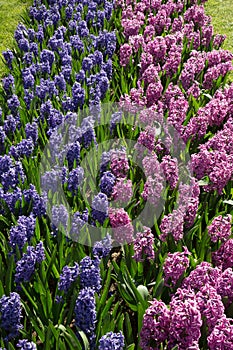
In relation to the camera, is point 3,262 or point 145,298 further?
point 3,262

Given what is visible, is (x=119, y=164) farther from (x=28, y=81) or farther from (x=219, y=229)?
(x=28, y=81)

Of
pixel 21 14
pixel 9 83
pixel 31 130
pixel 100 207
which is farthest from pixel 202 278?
pixel 21 14

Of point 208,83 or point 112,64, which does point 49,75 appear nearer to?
point 112,64

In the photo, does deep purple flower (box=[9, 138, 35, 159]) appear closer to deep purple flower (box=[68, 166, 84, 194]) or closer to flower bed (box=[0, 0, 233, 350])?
flower bed (box=[0, 0, 233, 350])

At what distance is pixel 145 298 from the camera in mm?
3232

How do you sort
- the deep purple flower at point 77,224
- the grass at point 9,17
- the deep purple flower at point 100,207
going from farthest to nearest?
the grass at point 9,17, the deep purple flower at point 100,207, the deep purple flower at point 77,224

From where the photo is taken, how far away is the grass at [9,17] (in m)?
7.87

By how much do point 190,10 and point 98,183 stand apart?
3.89 meters

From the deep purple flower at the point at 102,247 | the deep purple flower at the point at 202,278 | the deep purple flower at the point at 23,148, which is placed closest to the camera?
the deep purple flower at the point at 202,278

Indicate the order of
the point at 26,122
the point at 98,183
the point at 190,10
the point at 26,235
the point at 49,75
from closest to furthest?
the point at 26,235
the point at 98,183
the point at 26,122
the point at 49,75
the point at 190,10

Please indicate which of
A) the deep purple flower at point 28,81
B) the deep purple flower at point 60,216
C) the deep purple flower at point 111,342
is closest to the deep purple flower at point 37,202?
the deep purple flower at point 60,216

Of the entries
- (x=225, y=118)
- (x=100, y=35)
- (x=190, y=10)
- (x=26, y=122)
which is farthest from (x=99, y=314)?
(x=190, y=10)

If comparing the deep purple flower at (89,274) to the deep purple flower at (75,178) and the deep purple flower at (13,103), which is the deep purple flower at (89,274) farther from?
the deep purple flower at (13,103)

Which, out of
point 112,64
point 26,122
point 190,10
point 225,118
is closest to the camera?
point 26,122
